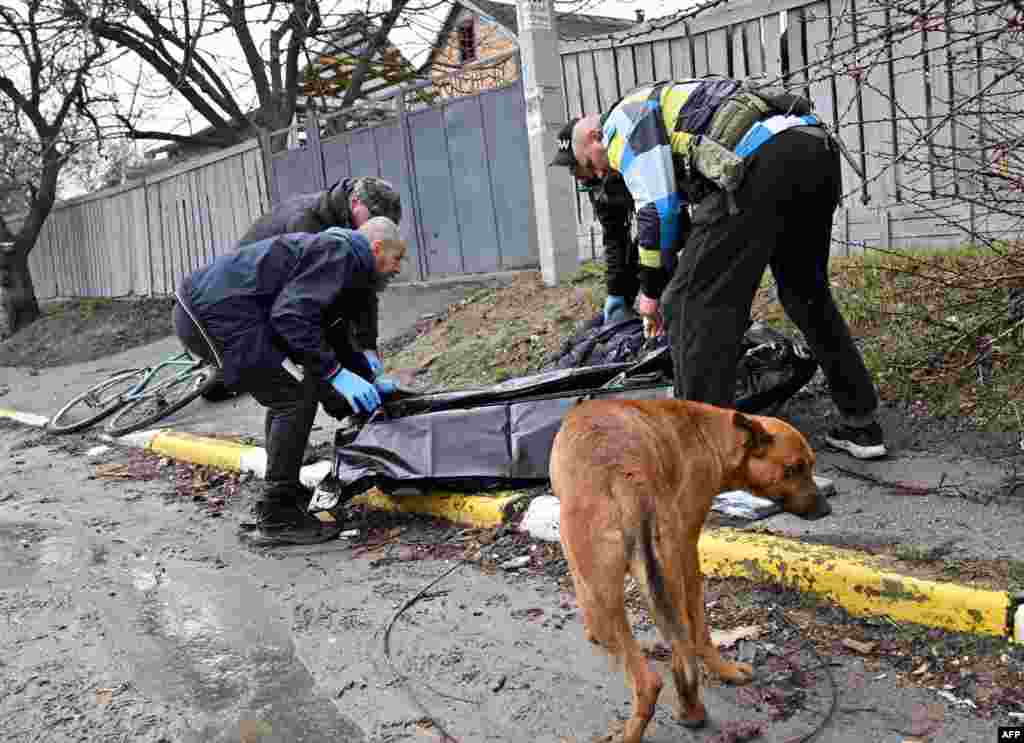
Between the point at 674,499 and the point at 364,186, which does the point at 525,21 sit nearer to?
the point at 364,186

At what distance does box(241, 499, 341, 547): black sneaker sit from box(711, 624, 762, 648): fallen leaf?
217 cm

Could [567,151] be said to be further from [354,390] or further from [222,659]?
[222,659]

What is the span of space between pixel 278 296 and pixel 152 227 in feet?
43.9

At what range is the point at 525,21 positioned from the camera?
26.1 feet

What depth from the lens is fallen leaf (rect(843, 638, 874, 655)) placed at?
277 cm

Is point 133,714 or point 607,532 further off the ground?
point 607,532

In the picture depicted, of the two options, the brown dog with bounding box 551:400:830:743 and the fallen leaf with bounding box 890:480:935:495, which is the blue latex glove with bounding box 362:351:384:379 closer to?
the brown dog with bounding box 551:400:830:743

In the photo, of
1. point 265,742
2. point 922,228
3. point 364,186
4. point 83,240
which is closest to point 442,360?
point 364,186

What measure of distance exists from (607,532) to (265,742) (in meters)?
1.15

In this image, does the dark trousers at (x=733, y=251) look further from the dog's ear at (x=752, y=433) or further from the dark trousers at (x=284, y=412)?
the dark trousers at (x=284, y=412)

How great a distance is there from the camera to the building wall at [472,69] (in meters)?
10.1

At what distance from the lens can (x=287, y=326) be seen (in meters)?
4.24

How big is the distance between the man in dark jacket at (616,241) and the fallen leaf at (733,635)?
237 cm

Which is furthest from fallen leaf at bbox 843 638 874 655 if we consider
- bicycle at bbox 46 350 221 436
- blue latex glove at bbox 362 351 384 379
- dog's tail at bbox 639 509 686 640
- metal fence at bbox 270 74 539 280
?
metal fence at bbox 270 74 539 280
